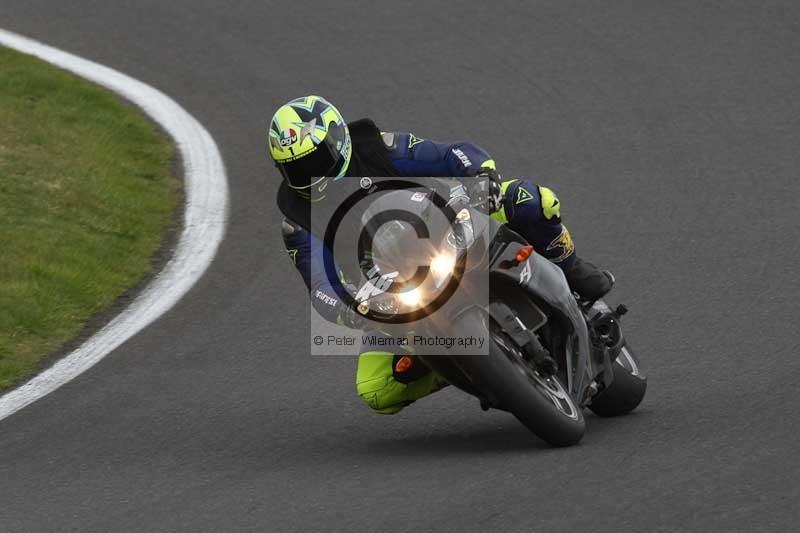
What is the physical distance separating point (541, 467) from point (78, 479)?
2.12 metres

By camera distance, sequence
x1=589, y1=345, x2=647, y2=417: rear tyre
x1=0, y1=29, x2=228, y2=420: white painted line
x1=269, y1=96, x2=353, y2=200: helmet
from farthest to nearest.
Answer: x1=0, y1=29, x2=228, y2=420: white painted line → x1=589, y1=345, x2=647, y2=417: rear tyre → x1=269, y1=96, x2=353, y2=200: helmet

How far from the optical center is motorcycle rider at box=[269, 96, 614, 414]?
601cm

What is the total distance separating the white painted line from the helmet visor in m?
2.17

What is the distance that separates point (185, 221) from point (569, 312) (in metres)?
4.53

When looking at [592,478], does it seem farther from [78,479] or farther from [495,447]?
[78,479]

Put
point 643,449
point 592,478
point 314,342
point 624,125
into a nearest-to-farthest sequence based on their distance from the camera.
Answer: point 592,478
point 643,449
point 314,342
point 624,125

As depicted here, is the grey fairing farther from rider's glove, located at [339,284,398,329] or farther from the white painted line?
the white painted line

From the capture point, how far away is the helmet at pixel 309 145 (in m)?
6.00

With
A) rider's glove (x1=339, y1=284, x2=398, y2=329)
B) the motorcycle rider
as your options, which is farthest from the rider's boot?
rider's glove (x1=339, y1=284, x2=398, y2=329)

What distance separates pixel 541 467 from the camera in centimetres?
562

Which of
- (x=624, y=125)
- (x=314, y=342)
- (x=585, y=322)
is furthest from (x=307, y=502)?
(x=624, y=125)

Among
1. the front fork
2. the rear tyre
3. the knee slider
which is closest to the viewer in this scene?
the knee slider

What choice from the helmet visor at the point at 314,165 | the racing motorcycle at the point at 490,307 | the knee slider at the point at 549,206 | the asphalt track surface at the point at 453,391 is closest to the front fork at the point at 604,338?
the racing motorcycle at the point at 490,307

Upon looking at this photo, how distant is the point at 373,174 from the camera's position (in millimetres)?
6414
